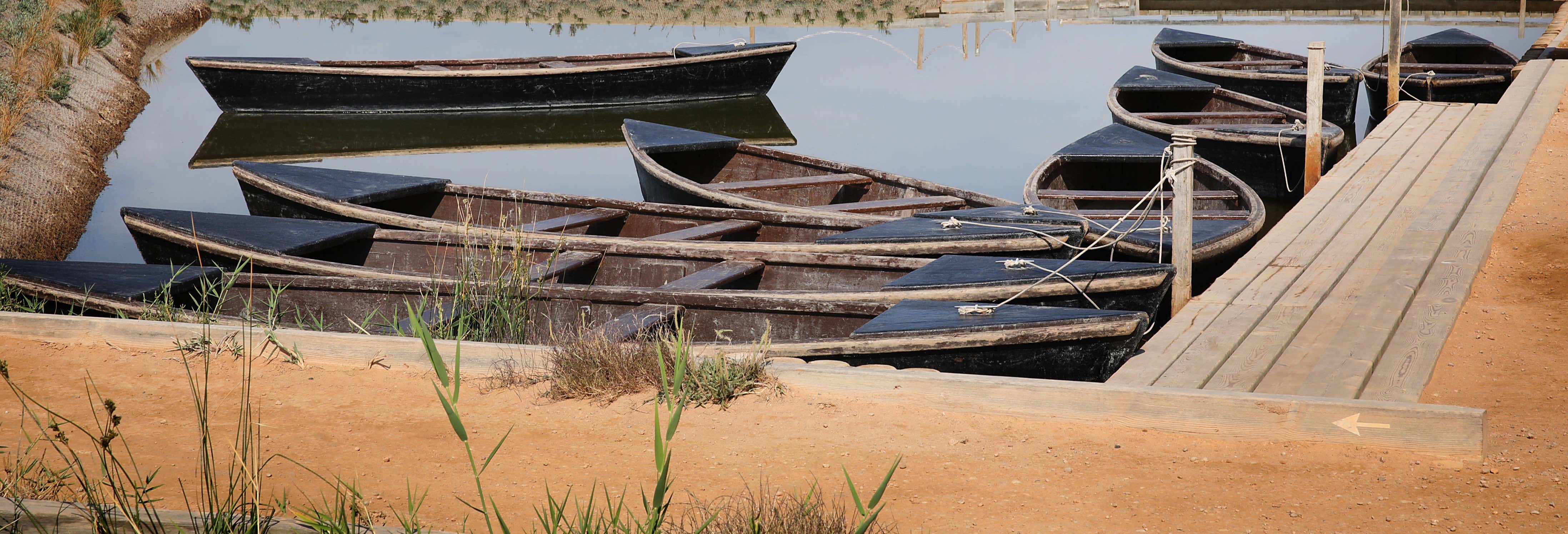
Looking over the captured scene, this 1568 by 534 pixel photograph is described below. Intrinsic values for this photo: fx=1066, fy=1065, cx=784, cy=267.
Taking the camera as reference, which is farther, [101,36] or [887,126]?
[101,36]

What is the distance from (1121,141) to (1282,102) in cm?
506

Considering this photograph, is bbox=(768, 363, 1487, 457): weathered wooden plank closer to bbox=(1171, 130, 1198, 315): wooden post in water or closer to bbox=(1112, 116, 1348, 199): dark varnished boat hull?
bbox=(1171, 130, 1198, 315): wooden post in water

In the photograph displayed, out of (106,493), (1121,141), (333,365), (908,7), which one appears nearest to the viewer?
(106,493)

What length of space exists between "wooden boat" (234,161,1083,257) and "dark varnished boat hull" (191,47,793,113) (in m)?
7.21

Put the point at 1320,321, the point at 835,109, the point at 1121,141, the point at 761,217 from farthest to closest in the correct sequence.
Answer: the point at 835,109, the point at 1121,141, the point at 761,217, the point at 1320,321

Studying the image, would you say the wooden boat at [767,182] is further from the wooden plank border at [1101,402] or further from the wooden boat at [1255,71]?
the wooden boat at [1255,71]

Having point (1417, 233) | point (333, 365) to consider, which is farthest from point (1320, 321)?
point (333, 365)

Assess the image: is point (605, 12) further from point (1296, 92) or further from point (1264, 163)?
point (1264, 163)

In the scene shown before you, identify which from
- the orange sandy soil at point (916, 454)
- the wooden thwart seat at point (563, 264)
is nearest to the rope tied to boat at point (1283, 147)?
the orange sandy soil at point (916, 454)

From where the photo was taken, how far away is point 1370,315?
5.48m

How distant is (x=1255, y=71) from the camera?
14055 millimetres

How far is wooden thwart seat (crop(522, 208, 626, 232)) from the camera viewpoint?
7.66 meters

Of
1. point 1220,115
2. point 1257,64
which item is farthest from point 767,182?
point 1257,64

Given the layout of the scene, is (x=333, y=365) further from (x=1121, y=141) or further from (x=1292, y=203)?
(x=1292, y=203)
